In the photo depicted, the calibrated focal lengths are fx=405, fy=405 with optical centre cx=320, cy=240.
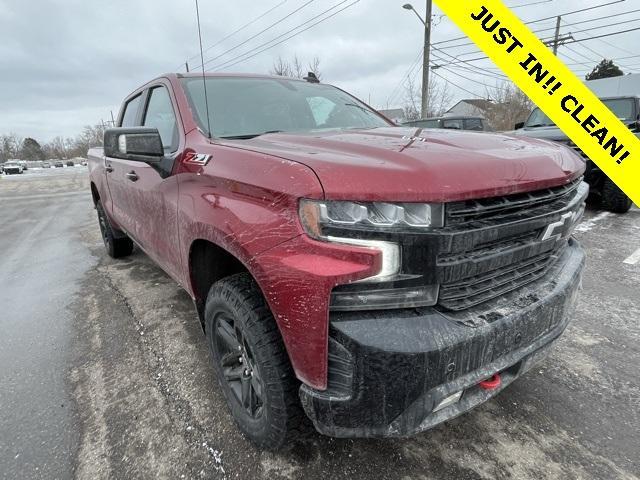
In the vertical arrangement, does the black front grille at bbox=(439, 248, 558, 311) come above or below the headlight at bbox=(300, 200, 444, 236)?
below

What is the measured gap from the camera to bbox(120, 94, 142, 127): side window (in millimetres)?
3514

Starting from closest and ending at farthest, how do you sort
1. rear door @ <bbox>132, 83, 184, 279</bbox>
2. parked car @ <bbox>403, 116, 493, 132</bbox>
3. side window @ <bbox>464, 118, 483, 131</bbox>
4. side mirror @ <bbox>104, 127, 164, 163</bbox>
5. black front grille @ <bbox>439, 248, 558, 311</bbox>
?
1. black front grille @ <bbox>439, 248, 558, 311</bbox>
2. side mirror @ <bbox>104, 127, 164, 163</bbox>
3. rear door @ <bbox>132, 83, 184, 279</bbox>
4. parked car @ <bbox>403, 116, 493, 132</bbox>
5. side window @ <bbox>464, 118, 483, 131</bbox>

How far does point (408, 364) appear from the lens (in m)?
1.28

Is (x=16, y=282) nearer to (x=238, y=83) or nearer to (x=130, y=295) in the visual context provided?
(x=130, y=295)

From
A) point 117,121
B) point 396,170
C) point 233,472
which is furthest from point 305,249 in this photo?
point 117,121

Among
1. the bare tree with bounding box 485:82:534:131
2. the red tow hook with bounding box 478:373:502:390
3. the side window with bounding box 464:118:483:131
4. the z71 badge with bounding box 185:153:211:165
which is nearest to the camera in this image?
the red tow hook with bounding box 478:373:502:390

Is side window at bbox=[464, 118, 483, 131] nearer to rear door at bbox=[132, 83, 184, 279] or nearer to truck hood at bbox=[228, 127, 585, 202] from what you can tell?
rear door at bbox=[132, 83, 184, 279]

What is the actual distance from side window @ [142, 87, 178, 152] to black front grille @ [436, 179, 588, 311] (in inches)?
66.2

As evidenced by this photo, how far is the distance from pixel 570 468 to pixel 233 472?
1453 mm

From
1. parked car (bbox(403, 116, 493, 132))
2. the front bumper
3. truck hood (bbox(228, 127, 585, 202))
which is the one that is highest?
parked car (bbox(403, 116, 493, 132))

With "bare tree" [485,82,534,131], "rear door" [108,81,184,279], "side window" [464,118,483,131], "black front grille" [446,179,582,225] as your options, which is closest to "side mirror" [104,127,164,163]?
Answer: "rear door" [108,81,184,279]

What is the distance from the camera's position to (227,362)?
2031 mm

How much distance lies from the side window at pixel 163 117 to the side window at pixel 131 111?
0.38 metres

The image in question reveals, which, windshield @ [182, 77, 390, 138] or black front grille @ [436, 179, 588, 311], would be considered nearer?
black front grille @ [436, 179, 588, 311]
